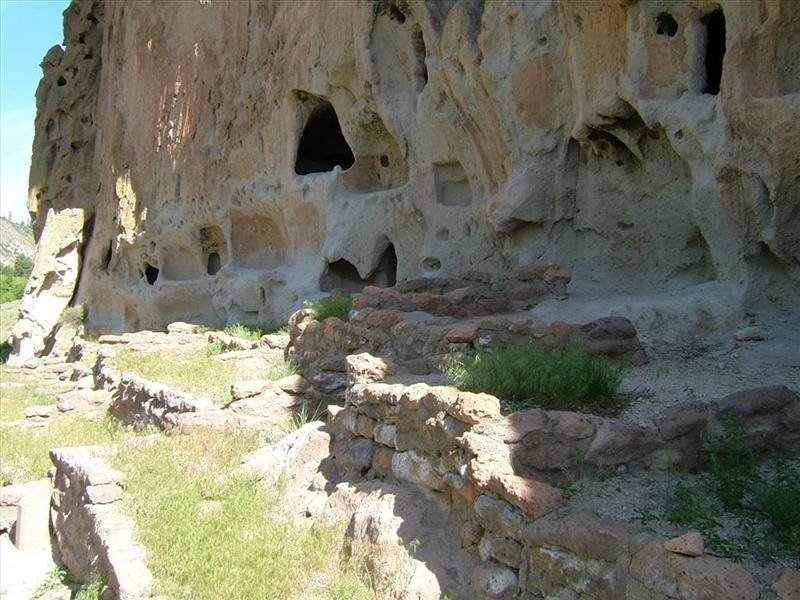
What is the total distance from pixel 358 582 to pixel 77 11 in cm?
2463

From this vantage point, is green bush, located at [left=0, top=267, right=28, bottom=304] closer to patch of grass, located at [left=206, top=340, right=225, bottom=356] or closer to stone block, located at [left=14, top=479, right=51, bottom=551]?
patch of grass, located at [left=206, top=340, right=225, bottom=356]

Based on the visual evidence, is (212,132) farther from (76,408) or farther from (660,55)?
(660,55)

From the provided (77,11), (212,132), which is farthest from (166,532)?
(77,11)

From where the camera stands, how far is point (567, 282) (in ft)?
28.2

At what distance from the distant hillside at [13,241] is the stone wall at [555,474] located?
96.4m

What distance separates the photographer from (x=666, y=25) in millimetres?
7828

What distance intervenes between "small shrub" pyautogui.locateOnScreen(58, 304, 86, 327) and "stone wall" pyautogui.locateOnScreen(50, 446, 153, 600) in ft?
53.2

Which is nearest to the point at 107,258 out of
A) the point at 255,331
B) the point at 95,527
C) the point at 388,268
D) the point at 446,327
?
the point at 255,331

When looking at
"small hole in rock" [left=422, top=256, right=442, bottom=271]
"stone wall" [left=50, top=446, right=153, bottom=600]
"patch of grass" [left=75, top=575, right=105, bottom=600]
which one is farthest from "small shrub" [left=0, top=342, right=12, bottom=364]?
"patch of grass" [left=75, top=575, right=105, bottom=600]

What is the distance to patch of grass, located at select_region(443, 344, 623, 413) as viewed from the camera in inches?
192

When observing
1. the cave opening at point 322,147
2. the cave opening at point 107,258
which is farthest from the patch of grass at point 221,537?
the cave opening at point 107,258

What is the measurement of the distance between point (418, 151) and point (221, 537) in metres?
8.06

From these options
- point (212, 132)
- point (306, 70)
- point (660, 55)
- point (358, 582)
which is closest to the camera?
point (358, 582)

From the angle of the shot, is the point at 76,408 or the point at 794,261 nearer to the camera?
the point at 794,261
